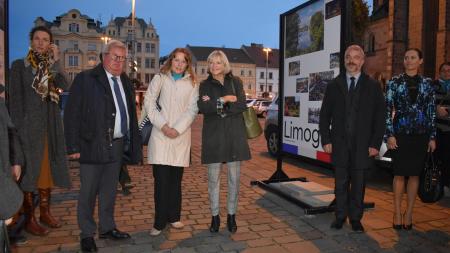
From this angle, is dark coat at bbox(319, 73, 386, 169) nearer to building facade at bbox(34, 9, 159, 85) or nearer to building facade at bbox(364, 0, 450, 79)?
building facade at bbox(364, 0, 450, 79)

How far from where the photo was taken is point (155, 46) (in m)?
90.8

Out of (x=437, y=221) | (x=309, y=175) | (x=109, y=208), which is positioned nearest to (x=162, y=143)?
(x=109, y=208)

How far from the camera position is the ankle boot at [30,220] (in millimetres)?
4539

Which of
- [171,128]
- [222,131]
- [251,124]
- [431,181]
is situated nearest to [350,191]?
[431,181]

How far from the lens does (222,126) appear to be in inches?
182

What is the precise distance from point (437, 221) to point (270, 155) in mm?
6012

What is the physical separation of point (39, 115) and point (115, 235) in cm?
150

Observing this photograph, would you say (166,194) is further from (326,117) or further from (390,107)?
(390,107)

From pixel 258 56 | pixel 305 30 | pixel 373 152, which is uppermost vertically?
pixel 258 56

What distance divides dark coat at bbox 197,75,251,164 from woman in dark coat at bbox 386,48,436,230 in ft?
5.59

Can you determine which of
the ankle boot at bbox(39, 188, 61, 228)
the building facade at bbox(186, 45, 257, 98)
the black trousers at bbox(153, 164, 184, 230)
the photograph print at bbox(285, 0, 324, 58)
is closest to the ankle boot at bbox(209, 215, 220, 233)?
the black trousers at bbox(153, 164, 184, 230)

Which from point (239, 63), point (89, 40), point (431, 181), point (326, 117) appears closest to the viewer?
point (326, 117)

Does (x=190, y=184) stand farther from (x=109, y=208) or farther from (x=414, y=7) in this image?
(x=414, y=7)

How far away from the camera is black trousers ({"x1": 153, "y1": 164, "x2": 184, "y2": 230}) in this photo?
461 cm
